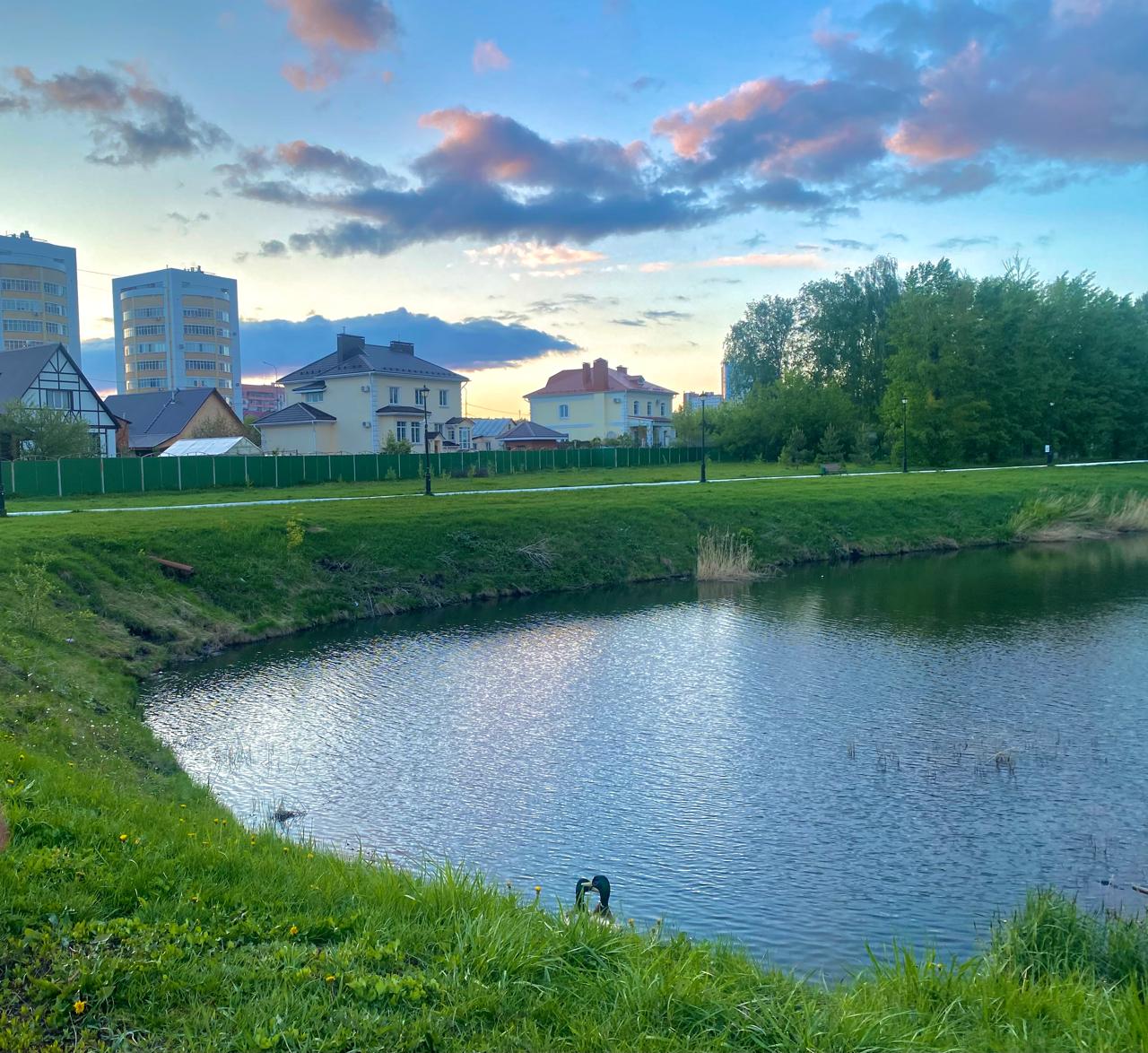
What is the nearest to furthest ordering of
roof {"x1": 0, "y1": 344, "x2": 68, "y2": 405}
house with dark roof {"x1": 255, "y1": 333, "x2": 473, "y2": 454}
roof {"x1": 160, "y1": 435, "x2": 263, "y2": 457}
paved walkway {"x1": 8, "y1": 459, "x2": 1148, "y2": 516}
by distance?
paved walkway {"x1": 8, "y1": 459, "x2": 1148, "y2": 516}, roof {"x1": 160, "y1": 435, "x2": 263, "y2": 457}, roof {"x1": 0, "y1": 344, "x2": 68, "y2": 405}, house with dark roof {"x1": 255, "y1": 333, "x2": 473, "y2": 454}

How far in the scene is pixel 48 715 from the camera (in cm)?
1369

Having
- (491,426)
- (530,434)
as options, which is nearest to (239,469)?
(530,434)

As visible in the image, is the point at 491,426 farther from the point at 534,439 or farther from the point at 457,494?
the point at 457,494

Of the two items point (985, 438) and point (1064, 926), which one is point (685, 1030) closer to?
point (1064, 926)

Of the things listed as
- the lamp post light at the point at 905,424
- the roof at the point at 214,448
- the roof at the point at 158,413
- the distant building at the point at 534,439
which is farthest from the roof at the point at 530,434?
the lamp post light at the point at 905,424

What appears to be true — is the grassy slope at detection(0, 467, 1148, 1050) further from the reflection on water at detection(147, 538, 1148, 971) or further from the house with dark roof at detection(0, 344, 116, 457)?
the house with dark roof at detection(0, 344, 116, 457)

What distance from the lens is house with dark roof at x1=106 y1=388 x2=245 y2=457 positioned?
241 ft

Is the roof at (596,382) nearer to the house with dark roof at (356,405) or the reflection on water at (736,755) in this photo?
the house with dark roof at (356,405)

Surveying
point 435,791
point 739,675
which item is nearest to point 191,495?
point 739,675

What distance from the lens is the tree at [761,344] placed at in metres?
91.5

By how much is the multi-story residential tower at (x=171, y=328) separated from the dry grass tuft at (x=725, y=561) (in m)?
126

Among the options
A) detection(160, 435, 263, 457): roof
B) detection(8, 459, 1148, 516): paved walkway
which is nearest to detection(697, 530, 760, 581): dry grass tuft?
detection(8, 459, 1148, 516): paved walkway

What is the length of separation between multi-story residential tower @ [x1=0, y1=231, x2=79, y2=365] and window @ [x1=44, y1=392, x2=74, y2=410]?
233 ft

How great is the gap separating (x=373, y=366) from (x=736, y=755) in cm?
6107
